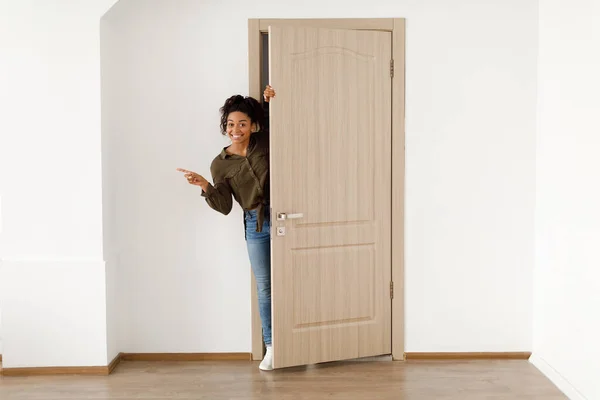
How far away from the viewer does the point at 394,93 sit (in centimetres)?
363

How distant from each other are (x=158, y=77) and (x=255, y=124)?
0.70 metres

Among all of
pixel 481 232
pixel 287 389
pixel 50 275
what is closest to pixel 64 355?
pixel 50 275

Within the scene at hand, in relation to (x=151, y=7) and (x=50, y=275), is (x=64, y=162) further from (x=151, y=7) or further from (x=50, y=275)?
(x=151, y=7)

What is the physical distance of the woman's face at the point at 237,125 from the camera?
344cm

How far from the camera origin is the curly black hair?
346cm

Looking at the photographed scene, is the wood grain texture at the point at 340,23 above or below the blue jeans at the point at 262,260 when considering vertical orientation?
above

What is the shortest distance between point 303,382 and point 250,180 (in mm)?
1221

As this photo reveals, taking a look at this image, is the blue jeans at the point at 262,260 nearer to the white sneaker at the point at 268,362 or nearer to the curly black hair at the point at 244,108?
the white sneaker at the point at 268,362

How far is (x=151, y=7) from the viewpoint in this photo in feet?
11.9

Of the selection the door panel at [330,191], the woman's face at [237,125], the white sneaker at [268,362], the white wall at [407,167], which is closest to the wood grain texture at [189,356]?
the white wall at [407,167]

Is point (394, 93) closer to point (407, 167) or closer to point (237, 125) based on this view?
point (407, 167)

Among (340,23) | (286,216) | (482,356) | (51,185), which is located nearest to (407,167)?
(286,216)

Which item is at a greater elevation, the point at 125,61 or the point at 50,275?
the point at 125,61

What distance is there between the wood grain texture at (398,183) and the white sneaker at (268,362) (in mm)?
789
